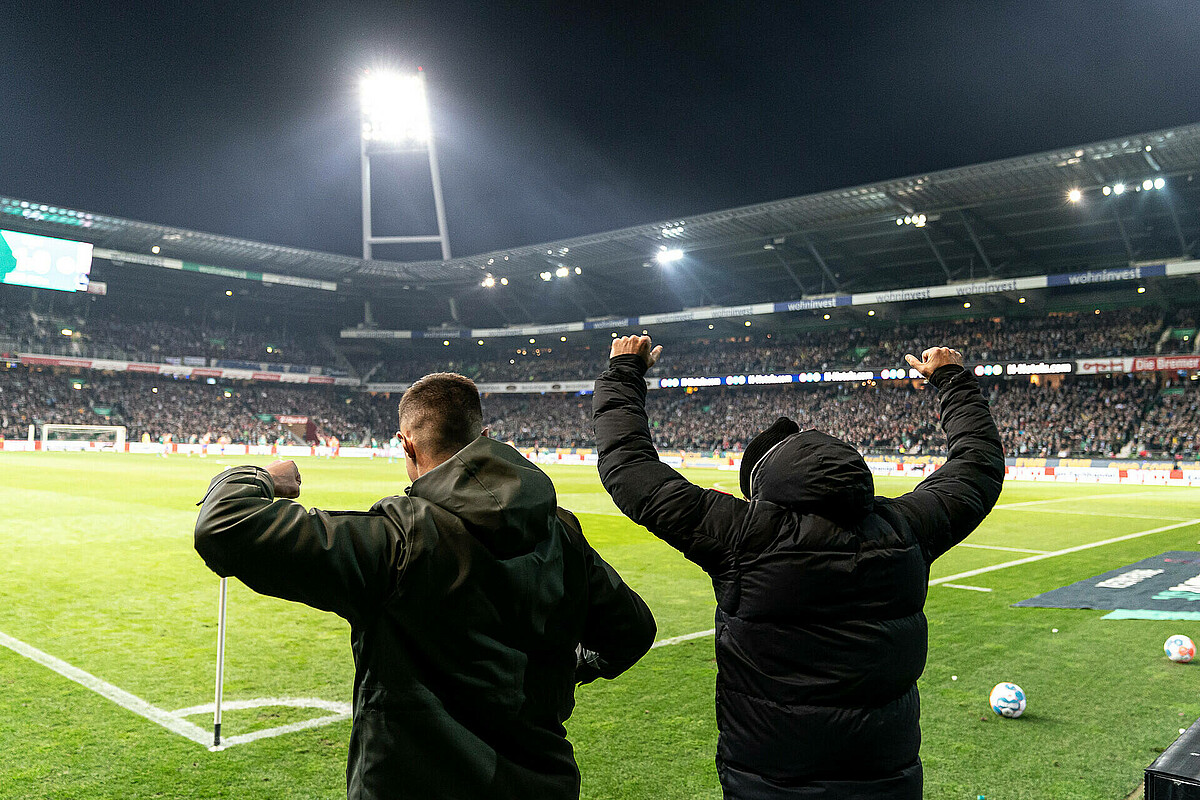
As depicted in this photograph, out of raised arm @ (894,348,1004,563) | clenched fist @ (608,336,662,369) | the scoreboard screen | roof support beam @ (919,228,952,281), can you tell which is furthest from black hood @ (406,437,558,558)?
the scoreboard screen

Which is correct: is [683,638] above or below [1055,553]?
below

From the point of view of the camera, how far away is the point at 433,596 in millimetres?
2094

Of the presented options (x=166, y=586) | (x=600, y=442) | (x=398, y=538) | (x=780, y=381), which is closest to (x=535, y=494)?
(x=398, y=538)

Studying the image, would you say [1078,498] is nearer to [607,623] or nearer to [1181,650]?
[1181,650]

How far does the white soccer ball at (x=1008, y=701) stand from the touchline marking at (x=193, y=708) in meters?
4.58

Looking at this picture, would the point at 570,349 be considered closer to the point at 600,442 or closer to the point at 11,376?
the point at 11,376

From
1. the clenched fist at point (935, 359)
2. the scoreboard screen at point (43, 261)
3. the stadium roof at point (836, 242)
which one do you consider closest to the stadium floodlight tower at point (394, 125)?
the stadium roof at point (836, 242)

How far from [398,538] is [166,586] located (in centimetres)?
898

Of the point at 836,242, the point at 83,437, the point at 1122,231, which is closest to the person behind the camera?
the point at 1122,231

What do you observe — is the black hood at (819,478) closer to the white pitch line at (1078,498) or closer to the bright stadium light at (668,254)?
the white pitch line at (1078,498)

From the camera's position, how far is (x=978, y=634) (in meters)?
8.08

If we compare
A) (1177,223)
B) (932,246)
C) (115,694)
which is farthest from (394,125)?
(115,694)

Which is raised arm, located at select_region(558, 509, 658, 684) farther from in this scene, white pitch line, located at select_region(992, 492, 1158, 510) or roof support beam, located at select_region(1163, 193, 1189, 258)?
roof support beam, located at select_region(1163, 193, 1189, 258)

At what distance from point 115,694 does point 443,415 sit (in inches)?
193
